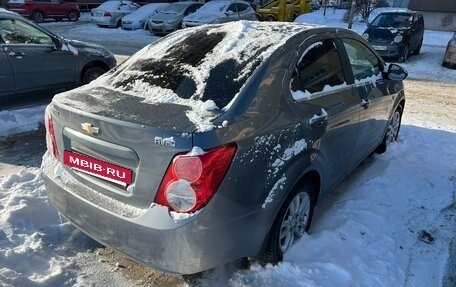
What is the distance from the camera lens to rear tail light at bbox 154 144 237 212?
2.20m

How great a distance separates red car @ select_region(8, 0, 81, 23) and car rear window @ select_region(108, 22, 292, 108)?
70.3 ft

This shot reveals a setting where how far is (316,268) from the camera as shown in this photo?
2.91 metres

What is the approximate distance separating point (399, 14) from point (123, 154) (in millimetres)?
14841

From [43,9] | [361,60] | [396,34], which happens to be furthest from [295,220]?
[43,9]

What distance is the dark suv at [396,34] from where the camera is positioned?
1348cm

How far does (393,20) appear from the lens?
1450cm

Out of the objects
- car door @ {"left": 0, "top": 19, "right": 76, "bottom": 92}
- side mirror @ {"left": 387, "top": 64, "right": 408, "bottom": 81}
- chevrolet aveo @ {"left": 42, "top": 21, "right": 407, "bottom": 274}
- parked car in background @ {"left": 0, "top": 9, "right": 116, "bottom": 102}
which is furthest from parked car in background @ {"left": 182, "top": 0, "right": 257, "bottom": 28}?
chevrolet aveo @ {"left": 42, "top": 21, "right": 407, "bottom": 274}

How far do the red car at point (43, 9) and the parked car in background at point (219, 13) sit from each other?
Answer: 31.6 ft

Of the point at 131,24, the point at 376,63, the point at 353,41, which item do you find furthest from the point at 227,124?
the point at 131,24

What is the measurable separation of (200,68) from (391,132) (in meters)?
3.49

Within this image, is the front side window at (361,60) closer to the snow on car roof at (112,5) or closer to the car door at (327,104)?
the car door at (327,104)

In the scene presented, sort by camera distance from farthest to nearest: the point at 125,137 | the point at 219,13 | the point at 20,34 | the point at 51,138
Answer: the point at 219,13 → the point at 20,34 → the point at 51,138 → the point at 125,137

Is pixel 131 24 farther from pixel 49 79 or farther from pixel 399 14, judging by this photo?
pixel 49 79

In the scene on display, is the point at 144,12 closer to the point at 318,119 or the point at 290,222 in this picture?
the point at 318,119
